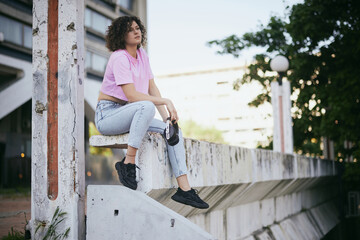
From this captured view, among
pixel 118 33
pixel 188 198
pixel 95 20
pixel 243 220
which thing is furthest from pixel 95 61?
pixel 188 198

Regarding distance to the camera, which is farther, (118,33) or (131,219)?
(118,33)

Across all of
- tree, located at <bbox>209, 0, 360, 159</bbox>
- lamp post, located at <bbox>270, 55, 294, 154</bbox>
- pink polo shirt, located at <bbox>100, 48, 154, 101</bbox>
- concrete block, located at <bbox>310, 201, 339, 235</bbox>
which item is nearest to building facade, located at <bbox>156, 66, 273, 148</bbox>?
tree, located at <bbox>209, 0, 360, 159</bbox>

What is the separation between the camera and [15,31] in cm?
2630

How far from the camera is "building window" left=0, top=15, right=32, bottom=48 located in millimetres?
25559

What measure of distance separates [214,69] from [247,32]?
78.8m

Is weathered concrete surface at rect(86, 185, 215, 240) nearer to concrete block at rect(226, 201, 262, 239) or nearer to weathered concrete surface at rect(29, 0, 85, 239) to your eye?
weathered concrete surface at rect(29, 0, 85, 239)

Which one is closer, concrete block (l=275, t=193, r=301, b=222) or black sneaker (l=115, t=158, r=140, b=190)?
black sneaker (l=115, t=158, r=140, b=190)

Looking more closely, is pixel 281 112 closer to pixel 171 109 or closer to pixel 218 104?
pixel 171 109

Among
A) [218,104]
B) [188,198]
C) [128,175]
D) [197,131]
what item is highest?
[218,104]

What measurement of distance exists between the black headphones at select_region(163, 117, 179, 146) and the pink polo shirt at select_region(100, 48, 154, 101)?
0.44 metres

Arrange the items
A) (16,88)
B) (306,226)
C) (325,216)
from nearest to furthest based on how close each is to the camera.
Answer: (306,226), (325,216), (16,88)

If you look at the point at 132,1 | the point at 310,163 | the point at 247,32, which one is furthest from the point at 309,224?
the point at 132,1

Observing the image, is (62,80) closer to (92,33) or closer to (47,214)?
(47,214)

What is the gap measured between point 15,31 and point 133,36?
23.7 m
